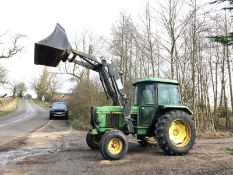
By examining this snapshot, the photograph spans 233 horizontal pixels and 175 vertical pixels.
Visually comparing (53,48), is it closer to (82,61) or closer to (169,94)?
(82,61)

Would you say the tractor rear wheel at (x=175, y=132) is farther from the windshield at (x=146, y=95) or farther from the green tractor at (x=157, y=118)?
the windshield at (x=146, y=95)

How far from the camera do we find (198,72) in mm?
23625

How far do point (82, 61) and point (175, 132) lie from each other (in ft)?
11.9

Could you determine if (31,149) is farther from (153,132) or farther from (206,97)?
(206,97)

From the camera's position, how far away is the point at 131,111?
11383 mm

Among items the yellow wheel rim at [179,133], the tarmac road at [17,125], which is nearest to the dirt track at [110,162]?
the yellow wheel rim at [179,133]

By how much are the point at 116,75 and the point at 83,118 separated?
15055 mm

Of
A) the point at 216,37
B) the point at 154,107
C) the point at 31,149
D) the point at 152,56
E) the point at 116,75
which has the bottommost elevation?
the point at 31,149

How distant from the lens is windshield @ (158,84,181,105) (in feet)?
38.3

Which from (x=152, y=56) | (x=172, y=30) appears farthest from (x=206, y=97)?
(x=172, y=30)

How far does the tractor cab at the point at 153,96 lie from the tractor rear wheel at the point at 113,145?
1332 mm

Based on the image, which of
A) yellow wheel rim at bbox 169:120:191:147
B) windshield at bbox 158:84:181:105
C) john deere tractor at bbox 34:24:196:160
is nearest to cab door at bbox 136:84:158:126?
john deere tractor at bbox 34:24:196:160

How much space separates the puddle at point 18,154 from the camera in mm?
10297

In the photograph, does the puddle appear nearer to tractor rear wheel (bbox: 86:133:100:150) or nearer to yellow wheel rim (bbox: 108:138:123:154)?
tractor rear wheel (bbox: 86:133:100:150)
